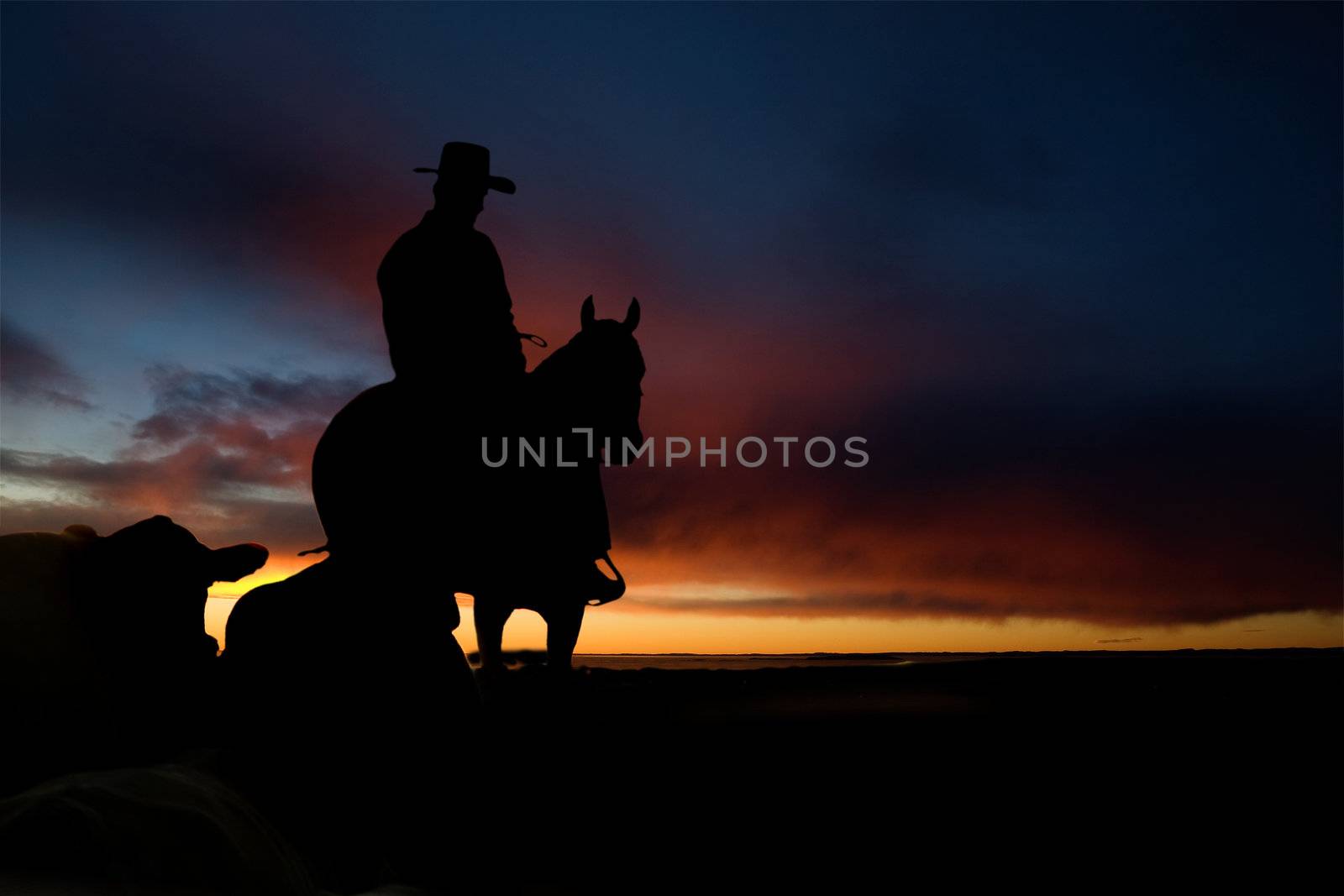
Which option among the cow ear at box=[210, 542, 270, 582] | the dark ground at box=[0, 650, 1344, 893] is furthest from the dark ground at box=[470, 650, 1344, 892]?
the cow ear at box=[210, 542, 270, 582]

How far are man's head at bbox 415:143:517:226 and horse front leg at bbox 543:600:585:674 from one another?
295 centimetres

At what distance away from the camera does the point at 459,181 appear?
6711mm

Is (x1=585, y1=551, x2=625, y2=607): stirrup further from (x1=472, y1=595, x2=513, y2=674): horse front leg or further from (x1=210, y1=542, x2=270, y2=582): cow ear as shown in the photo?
(x1=210, y1=542, x2=270, y2=582): cow ear

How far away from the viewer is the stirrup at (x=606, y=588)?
723 cm

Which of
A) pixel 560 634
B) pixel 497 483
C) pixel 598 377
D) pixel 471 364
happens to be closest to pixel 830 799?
pixel 560 634

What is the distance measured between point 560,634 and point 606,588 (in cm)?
52

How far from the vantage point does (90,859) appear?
7.68 ft

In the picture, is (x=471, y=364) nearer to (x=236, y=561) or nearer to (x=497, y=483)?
(x=497, y=483)

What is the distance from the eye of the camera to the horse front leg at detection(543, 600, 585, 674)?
7.01 meters

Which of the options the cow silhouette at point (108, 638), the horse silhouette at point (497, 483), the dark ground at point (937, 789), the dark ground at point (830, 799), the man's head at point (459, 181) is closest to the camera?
the cow silhouette at point (108, 638)

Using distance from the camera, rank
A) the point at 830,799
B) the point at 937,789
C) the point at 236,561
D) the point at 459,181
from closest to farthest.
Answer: the point at 236,561
the point at 830,799
the point at 937,789
the point at 459,181

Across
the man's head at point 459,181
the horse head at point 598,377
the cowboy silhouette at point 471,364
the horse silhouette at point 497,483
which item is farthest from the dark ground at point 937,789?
the man's head at point 459,181

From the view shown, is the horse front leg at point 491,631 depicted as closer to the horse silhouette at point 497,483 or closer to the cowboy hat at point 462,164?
the horse silhouette at point 497,483

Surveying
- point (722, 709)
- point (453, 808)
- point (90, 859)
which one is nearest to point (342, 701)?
point (453, 808)
